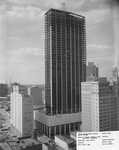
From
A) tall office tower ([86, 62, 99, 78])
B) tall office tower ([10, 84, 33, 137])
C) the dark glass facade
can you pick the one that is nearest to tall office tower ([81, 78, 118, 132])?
tall office tower ([86, 62, 99, 78])

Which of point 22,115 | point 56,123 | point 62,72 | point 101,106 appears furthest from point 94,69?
point 56,123

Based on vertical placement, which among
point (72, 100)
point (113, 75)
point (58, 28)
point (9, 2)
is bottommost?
point (72, 100)

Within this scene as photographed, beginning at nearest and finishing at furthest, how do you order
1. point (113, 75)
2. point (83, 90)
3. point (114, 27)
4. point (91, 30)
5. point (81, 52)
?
point (114, 27) < point (91, 30) < point (113, 75) < point (83, 90) < point (81, 52)

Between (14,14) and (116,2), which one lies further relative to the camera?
(14,14)

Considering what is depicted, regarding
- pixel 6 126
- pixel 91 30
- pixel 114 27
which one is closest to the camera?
pixel 114 27

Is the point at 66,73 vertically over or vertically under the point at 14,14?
under

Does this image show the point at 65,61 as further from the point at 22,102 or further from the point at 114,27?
Result: the point at 114,27

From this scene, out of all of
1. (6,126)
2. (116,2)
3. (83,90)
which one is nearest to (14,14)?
(116,2)

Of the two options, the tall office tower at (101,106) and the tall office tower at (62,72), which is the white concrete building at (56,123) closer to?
the tall office tower at (62,72)
